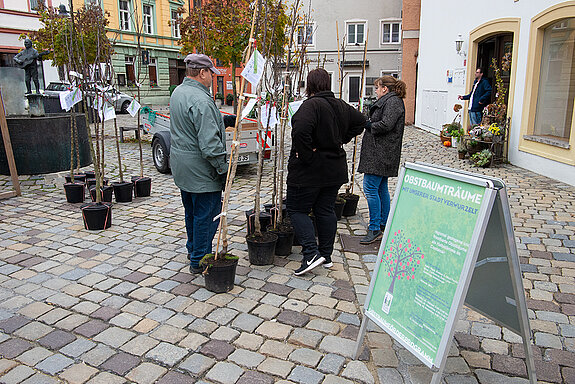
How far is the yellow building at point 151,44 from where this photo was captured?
1160 inches

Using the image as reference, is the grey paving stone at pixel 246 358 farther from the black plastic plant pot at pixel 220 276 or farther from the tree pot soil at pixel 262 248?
the tree pot soil at pixel 262 248

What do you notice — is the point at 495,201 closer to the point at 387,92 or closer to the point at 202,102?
the point at 202,102

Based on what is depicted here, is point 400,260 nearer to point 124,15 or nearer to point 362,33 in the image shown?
point 362,33

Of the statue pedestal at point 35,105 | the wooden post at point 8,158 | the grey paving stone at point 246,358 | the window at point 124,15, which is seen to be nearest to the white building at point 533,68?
the grey paving stone at point 246,358

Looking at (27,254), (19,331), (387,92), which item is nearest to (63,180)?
(27,254)

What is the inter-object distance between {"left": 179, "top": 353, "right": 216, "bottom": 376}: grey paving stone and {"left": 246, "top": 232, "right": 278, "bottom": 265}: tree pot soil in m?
1.51

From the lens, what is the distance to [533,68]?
8.95m

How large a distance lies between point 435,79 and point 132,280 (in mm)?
14222

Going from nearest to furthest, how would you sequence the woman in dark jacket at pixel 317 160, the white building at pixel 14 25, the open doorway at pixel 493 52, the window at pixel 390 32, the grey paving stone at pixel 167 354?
the grey paving stone at pixel 167 354, the woman in dark jacket at pixel 317 160, the open doorway at pixel 493 52, the white building at pixel 14 25, the window at pixel 390 32

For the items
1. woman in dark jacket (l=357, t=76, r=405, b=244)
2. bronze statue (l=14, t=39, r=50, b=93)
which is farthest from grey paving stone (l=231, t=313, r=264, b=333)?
bronze statue (l=14, t=39, r=50, b=93)

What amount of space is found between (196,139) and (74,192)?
3555mm

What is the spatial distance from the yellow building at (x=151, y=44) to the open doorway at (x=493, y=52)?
Result: 73.2 feet

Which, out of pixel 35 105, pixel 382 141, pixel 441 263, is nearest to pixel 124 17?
pixel 35 105

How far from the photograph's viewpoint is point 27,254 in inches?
189
